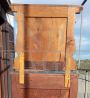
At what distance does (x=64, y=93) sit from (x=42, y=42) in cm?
62

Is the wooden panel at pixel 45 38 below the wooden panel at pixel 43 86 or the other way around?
the other way around

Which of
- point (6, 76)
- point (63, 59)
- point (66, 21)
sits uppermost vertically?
point (66, 21)

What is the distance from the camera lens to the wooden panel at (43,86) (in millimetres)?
4094

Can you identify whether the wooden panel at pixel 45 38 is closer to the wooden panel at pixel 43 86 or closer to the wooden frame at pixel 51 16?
the wooden frame at pixel 51 16

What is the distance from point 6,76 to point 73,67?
2.61m

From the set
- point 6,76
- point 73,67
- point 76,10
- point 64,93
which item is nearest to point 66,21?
point 76,10

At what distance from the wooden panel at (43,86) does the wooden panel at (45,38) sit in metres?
0.22

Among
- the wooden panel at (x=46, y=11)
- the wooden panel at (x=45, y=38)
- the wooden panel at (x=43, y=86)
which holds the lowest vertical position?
A: the wooden panel at (x=43, y=86)

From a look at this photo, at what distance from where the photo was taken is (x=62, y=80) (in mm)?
4090

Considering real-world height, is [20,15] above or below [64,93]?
above

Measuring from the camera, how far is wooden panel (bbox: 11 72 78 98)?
4094 mm

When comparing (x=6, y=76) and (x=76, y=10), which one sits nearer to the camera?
(x=76, y=10)

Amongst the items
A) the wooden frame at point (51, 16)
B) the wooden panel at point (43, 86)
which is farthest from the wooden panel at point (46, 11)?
the wooden panel at point (43, 86)

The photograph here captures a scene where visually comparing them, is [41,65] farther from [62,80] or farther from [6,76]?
[6,76]
